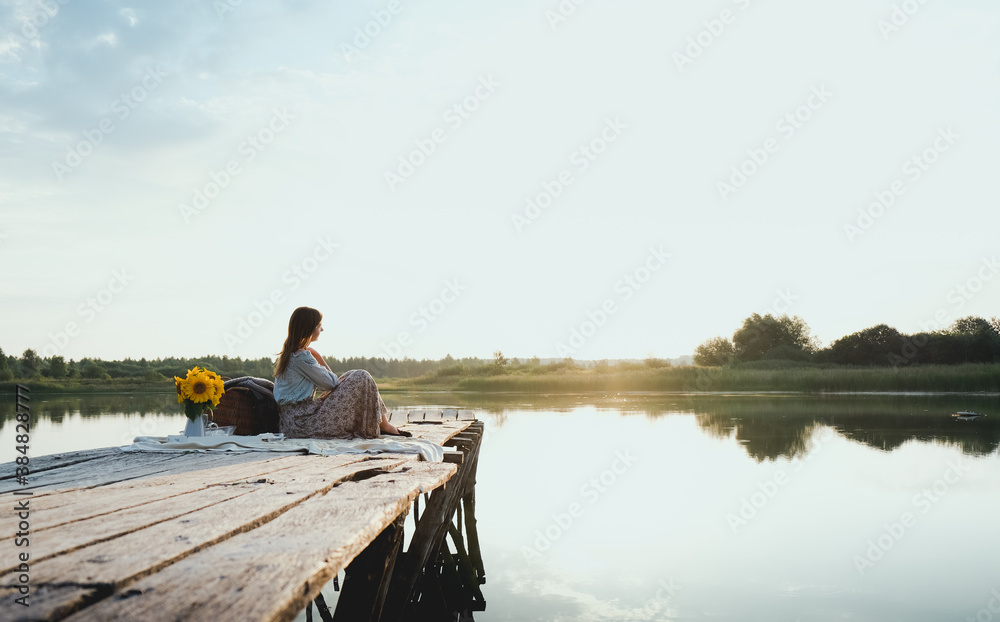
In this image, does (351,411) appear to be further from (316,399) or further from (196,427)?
(196,427)

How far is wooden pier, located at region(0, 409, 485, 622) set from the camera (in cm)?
114

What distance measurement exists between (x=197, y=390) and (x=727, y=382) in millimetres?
25219

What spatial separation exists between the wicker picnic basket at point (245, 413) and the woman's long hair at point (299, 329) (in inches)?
20.1

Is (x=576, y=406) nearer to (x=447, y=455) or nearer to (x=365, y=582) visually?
(x=447, y=455)

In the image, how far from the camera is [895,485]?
8242 millimetres

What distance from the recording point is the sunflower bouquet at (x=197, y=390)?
4156 mm

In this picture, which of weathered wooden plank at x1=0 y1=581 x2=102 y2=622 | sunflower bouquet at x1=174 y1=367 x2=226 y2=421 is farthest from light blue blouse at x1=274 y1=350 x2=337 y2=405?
weathered wooden plank at x1=0 y1=581 x2=102 y2=622

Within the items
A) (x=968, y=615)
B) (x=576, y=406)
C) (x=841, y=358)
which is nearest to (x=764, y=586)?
(x=968, y=615)

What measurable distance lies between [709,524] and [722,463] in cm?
322

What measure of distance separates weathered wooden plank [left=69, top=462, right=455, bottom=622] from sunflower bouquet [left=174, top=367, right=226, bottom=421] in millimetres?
2447

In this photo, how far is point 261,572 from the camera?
4.21ft

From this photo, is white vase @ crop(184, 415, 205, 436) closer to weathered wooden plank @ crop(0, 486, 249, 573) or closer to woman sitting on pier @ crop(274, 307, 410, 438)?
woman sitting on pier @ crop(274, 307, 410, 438)

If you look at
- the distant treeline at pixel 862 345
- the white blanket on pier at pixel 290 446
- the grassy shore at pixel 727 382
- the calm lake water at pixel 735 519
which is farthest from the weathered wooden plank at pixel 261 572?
the distant treeline at pixel 862 345

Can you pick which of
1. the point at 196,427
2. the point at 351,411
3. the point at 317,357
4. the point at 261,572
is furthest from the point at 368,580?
the point at 317,357
